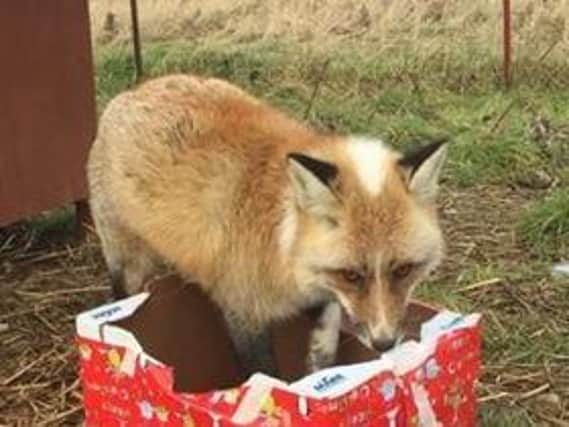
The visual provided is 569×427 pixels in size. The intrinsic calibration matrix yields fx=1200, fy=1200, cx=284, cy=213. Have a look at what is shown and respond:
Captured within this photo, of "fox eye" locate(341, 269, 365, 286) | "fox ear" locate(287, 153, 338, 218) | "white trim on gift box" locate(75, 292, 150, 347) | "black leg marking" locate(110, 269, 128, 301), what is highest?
"fox ear" locate(287, 153, 338, 218)

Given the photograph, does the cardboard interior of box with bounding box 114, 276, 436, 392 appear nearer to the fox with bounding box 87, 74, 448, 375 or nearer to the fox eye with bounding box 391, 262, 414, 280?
the fox with bounding box 87, 74, 448, 375

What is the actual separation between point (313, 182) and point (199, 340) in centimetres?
114

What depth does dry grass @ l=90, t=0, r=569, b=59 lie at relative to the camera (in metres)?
10.6

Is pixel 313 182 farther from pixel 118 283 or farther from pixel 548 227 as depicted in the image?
pixel 548 227

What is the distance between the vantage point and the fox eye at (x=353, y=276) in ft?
11.6

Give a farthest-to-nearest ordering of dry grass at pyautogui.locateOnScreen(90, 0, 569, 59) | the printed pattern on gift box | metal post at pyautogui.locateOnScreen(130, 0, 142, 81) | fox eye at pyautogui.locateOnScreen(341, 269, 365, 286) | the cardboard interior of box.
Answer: dry grass at pyautogui.locateOnScreen(90, 0, 569, 59) → metal post at pyautogui.locateOnScreen(130, 0, 142, 81) → the cardboard interior of box → fox eye at pyautogui.locateOnScreen(341, 269, 365, 286) → the printed pattern on gift box

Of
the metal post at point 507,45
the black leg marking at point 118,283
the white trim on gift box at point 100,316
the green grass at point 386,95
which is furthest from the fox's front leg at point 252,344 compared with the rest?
the metal post at point 507,45

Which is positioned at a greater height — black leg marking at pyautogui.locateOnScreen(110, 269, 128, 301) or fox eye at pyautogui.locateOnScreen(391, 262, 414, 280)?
fox eye at pyautogui.locateOnScreen(391, 262, 414, 280)

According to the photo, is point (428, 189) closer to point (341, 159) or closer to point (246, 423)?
point (341, 159)

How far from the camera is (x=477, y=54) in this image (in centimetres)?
1012

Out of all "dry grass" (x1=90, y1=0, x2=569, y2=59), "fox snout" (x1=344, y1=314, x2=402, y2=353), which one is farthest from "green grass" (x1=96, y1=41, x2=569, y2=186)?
"fox snout" (x1=344, y1=314, x2=402, y2=353)

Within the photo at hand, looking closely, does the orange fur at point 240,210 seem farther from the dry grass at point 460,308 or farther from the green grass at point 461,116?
the green grass at point 461,116

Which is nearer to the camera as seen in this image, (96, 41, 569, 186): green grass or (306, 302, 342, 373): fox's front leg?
(306, 302, 342, 373): fox's front leg

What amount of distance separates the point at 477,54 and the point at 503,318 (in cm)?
530
